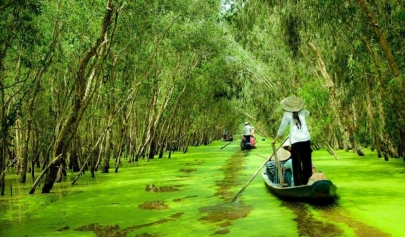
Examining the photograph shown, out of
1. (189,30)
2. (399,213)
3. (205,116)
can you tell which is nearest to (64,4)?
(189,30)

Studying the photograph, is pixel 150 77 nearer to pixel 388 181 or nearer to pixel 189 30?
pixel 189 30

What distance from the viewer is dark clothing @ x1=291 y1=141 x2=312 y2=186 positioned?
8.50 metres

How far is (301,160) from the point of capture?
28.0ft

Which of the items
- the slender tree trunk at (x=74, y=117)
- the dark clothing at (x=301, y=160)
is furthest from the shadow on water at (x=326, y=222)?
the slender tree trunk at (x=74, y=117)

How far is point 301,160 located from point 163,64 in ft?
48.9

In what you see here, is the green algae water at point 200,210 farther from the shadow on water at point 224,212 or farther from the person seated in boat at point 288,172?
the person seated in boat at point 288,172

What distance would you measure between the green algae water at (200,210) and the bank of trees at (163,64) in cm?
159

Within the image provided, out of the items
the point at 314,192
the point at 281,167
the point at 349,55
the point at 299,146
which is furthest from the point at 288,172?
the point at 349,55

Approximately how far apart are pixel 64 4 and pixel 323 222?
32.3ft

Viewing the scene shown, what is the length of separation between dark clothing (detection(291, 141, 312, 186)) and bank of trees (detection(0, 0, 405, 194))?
153 inches

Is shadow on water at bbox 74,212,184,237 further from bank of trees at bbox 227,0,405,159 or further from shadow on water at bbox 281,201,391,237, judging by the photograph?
bank of trees at bbox 227,0,405,159

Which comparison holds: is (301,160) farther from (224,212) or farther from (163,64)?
(163,64)

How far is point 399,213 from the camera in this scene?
702 centimetres

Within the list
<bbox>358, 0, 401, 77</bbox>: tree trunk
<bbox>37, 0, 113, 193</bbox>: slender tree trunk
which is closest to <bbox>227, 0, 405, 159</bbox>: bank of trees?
<bbox>358, 0, 401, 77</bbox>: tree trunk
